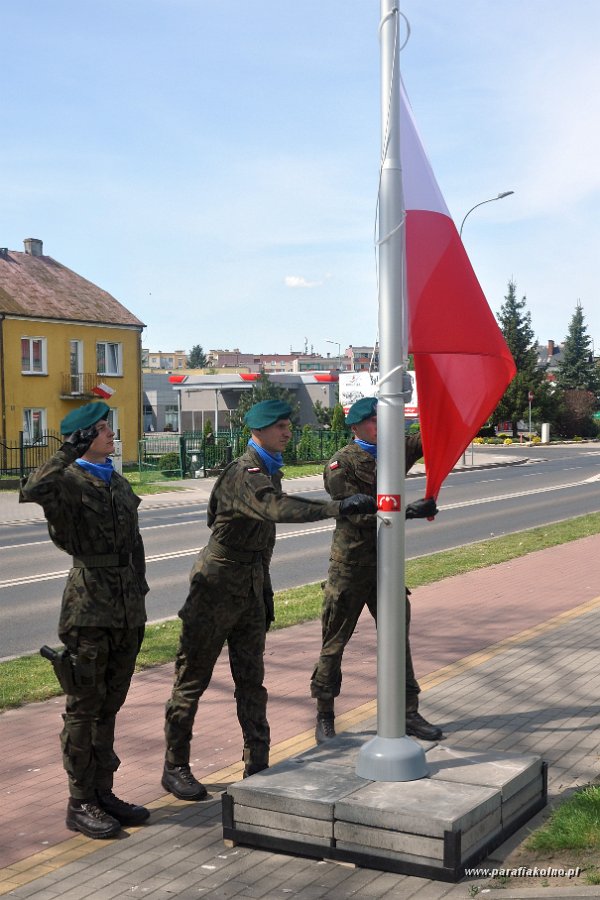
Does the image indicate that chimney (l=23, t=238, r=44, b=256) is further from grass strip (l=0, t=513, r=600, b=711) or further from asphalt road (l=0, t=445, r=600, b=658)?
grass strip (l=0, t=513, r=600, b=711)

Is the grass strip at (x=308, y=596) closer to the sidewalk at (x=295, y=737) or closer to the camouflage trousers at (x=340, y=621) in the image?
the sidewalk at (x=295, y=737)

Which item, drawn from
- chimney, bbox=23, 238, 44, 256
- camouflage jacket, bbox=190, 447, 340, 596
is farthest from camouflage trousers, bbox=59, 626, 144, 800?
chimney, bbox=23, 238, 44, 256

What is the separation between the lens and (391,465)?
479cm

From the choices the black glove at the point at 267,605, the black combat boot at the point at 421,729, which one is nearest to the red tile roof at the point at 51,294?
the black combat boot at the point at 421,729

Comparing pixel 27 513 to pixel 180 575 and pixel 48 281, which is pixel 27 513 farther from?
pixel 48 281

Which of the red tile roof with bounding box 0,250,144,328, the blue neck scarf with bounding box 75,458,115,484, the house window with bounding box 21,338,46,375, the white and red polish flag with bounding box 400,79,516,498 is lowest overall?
the blue neck scarf with bounding box 75,458,115,484

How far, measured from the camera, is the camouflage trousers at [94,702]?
4.75m

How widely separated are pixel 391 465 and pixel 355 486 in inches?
56.5

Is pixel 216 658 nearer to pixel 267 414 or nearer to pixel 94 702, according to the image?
pixel 94 702

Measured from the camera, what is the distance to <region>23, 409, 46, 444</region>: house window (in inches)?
1553

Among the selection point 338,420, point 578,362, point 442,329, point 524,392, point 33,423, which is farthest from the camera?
point 578,362

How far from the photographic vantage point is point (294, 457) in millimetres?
40531

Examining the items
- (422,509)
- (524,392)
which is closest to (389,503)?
(422,509)

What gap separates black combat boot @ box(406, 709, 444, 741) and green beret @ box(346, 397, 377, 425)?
69.6 inches
